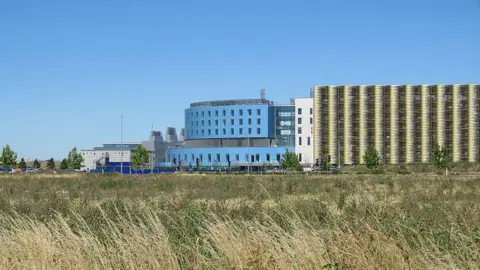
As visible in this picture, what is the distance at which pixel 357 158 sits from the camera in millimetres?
123750

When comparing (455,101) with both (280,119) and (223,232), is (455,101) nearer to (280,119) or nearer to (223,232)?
(280,119)

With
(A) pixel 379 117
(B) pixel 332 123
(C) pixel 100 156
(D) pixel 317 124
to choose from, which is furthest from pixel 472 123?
(C) pixel 100 156

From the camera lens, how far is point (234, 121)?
459ft

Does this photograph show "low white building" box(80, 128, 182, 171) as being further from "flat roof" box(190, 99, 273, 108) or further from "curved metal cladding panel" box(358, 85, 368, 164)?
"curved metal cladding panel" box(358, 85, 368, 164)

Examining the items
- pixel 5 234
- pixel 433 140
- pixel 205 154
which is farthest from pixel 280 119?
pixel 5 234

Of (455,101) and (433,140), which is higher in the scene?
(455,101)

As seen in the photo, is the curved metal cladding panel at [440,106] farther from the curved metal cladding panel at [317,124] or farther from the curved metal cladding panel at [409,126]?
the curved metal cladding panel at [317,124]

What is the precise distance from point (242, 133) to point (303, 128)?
1611 cm

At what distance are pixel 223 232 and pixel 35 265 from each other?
9.96ft

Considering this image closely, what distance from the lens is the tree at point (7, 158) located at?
120744mm

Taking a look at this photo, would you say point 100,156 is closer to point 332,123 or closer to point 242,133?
point 242,133

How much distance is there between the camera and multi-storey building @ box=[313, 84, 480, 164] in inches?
4766

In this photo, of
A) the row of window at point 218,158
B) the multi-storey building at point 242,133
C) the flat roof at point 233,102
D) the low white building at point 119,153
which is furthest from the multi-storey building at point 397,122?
the low white building at point 119,153

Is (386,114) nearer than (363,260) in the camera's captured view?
No
